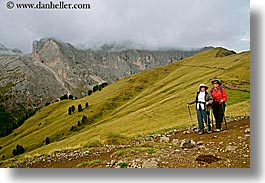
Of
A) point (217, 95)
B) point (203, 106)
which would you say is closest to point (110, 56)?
point (203, 106)

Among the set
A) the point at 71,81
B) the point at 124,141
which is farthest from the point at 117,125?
the point at 71,81

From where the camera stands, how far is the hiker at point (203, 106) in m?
9.02

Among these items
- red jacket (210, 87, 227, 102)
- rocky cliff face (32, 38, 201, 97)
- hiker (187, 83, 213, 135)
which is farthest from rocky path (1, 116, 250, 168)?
rocky cliff face (32, 38, 201, 97)

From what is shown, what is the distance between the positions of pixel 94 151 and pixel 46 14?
4.27 m

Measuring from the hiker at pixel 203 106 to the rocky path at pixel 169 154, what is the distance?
0.30 meters

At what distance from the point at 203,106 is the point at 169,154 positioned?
174cm

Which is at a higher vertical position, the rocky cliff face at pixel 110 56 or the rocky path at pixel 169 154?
the rocky cliff face at pixel 110 56

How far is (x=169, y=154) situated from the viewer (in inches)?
324

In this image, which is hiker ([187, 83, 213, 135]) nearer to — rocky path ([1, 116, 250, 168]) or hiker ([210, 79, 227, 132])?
hiker ([210, 79, 227, 132])

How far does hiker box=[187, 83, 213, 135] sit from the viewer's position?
902 cm

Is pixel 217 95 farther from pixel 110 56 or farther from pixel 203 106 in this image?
pixel 110 56

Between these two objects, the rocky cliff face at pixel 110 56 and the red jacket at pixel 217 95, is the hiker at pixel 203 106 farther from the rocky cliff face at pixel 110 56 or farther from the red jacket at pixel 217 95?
the rocky cliff face at pixel 110 56

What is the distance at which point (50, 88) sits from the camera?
89.2 meters

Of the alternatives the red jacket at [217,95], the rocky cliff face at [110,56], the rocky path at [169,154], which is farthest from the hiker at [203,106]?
the rocky cliff face at [110,56]
